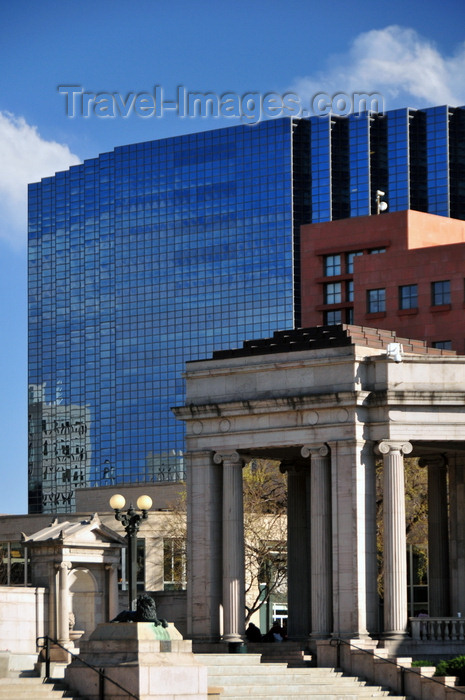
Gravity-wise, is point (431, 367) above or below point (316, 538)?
above

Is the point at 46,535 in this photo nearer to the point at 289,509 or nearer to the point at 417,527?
the point at 289,509

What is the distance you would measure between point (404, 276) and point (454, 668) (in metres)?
59.1

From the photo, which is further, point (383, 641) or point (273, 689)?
point (383, 641)

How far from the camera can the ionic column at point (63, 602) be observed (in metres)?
63.0

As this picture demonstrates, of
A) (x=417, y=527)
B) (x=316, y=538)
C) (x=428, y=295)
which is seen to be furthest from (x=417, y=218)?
(x=316, y=538)

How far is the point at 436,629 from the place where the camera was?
56750 millimetres

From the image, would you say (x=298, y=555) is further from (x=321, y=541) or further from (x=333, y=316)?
(x=333, y=316)

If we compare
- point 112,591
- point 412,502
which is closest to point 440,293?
point 412,502

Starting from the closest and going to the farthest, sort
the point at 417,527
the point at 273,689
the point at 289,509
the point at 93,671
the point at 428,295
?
1. the point at 93,671
2. the point at 273,689
3. the point at 289,509
4. the point at 417,527
5. the point at 428,295

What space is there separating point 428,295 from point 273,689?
190 feet

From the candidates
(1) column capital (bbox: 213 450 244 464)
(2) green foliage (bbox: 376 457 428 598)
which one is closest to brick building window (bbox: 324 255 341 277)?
(2) green foliage (bbox: 376 457 428 598)

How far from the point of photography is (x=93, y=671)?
45.3m

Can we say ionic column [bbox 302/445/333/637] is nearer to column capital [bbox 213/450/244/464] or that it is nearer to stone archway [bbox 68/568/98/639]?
column capital [bbox 213/450/244/464]

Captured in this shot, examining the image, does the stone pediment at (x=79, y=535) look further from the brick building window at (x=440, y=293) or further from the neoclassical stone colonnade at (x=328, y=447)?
the brick building window at (x=440, y=293)
